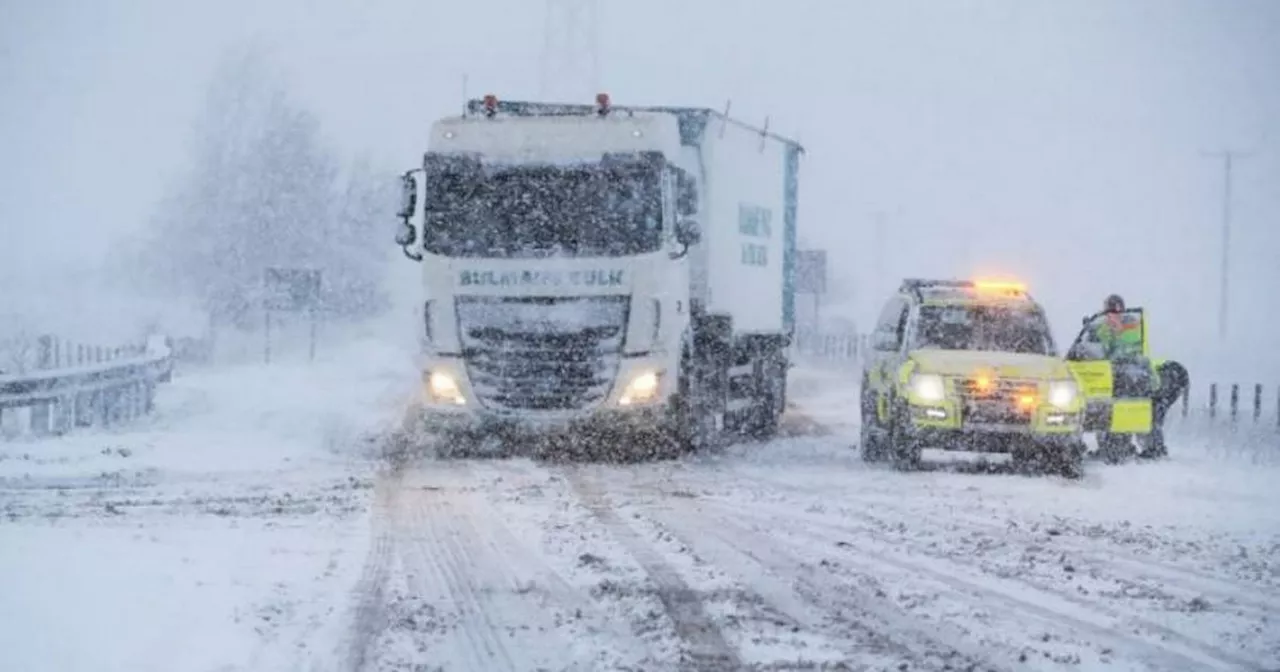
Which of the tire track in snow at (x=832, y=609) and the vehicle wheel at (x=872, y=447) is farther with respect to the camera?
the vehicle wheel at (x=872, y=447)

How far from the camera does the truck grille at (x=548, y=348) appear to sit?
19.1 meters

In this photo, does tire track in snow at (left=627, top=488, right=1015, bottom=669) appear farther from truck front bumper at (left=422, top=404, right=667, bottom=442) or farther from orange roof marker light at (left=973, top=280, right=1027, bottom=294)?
orange roof marker light at (left=973, top=280, right=1027, bottom=294)

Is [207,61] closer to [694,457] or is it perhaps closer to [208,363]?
[208,363]

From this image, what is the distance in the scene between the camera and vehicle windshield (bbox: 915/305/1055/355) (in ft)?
66.2

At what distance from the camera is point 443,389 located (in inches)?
763

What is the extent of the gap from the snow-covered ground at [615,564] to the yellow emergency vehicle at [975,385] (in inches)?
17.0

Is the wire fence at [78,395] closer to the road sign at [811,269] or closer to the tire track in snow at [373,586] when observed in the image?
the tire track in snow at [373,586]

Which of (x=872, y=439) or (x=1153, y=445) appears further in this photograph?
(x=1153, y=445)

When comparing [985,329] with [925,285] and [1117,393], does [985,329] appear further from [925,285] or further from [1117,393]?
[1117,393]

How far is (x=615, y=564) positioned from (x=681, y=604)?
1.65 metres

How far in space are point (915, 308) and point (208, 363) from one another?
38633 mm

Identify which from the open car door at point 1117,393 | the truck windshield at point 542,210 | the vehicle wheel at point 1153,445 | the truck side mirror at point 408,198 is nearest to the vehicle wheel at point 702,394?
the truck windshield at point 542,210

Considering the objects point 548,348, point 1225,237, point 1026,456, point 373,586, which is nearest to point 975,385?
point 1026,456

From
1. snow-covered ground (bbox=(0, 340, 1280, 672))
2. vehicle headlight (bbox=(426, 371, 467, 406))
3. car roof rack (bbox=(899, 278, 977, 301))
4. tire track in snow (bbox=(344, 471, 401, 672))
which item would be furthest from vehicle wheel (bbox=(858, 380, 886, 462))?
tire track in snow (bbox=(344, 471, 401, 672))
